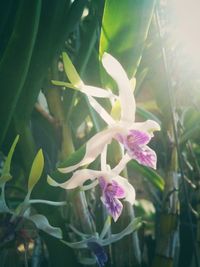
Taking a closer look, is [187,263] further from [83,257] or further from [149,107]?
[149,107]

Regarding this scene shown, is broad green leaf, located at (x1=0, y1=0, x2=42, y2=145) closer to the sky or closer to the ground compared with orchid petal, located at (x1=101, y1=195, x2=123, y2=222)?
closer to the sky

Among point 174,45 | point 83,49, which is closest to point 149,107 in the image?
point 174,45

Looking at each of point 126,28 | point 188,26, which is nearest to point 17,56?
point 126,28

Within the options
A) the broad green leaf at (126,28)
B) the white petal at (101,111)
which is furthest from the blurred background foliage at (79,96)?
the white petal at (101,111)

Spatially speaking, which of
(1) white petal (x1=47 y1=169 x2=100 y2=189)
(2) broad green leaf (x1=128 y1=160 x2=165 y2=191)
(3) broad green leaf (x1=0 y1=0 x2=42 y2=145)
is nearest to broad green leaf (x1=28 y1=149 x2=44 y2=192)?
(1) white petal (x1=47 y1=169 x2=100 y2=189)

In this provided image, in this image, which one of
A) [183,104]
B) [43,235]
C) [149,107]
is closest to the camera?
[43,235]

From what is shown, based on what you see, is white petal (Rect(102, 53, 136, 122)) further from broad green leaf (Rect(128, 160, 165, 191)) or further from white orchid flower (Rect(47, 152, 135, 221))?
broad green leaf (Rect(128, 160, 165, 191))

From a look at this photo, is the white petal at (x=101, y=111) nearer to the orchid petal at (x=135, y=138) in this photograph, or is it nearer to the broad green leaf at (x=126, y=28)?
the orchid petal at (x=135, y=138)
